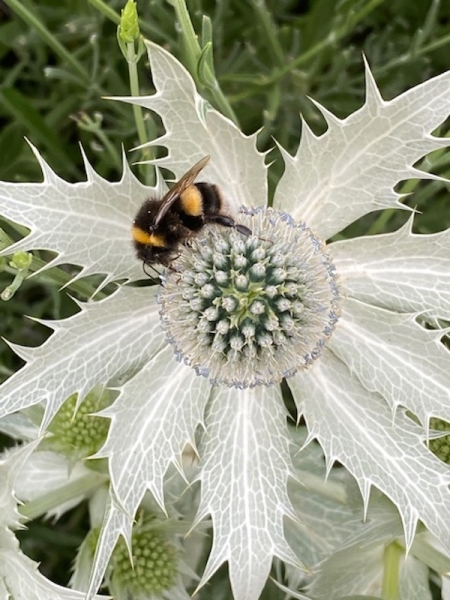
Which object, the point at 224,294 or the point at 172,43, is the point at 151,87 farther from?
the point at 224,294

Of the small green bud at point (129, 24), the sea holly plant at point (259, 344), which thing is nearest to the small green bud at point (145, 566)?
the sea holly plant at point (259, 344)

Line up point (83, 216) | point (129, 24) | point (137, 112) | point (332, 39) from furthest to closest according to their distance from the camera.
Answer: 1. point (332, 39)
2. point (137, 112)
3. point (83, 216)
4. point (129, 24)

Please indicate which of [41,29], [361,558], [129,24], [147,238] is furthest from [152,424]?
[41,29]

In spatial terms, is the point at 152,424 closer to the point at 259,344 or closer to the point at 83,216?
the point at 259,344

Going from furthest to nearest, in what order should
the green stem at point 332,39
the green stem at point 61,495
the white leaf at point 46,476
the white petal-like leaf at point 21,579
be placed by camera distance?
the green stem at point 332,39 < the white leaf at point 46,476 < the green stem at point 61,495 < the white petal-like leaf at point 21,579

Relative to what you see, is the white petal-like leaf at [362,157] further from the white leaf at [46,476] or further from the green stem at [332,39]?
the white leaf at [46,476]

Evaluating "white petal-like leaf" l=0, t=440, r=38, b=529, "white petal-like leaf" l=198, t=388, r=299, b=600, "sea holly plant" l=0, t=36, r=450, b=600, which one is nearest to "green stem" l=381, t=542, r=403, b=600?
"sea holly plant" l=0, t=36, r=450, b=600

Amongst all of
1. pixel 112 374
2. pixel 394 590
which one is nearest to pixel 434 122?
pixel 112 374
